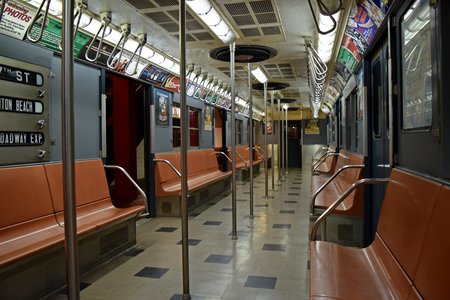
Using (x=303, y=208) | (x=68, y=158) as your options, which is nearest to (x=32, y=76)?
(x=68, y=158)

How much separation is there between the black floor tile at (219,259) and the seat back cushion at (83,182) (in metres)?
1.41

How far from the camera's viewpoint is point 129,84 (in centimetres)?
644

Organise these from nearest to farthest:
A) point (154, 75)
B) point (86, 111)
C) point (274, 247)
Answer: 1. point (274, 247)
2. point (86, 111)
3. point (154, 75)

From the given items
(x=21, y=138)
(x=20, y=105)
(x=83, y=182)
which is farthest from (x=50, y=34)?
(x=83, y=182)

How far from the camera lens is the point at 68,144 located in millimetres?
1299

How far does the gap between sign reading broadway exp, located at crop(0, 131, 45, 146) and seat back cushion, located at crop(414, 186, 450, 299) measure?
3.15 m

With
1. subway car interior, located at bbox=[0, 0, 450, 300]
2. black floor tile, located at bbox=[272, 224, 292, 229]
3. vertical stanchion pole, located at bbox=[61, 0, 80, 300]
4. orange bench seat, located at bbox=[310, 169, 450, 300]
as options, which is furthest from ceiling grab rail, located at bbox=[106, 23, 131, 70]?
orange bench seat, located at bbox=[310, 169, 450, 300]

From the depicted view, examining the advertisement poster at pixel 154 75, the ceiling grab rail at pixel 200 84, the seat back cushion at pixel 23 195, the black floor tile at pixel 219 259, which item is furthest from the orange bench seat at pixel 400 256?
the ceiling grab rail at pixel 200 84

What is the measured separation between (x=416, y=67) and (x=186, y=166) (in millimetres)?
1637

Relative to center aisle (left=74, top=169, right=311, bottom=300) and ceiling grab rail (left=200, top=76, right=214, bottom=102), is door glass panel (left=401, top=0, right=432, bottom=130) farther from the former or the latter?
ceiling grab rail (left=200, top=76, right=214, bottom=102)

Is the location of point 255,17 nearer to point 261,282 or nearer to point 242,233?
point 242,233

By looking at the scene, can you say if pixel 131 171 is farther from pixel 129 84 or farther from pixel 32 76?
Answer: pixel 32 76

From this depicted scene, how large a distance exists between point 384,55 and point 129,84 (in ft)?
14.9

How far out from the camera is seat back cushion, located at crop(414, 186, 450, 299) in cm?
127
